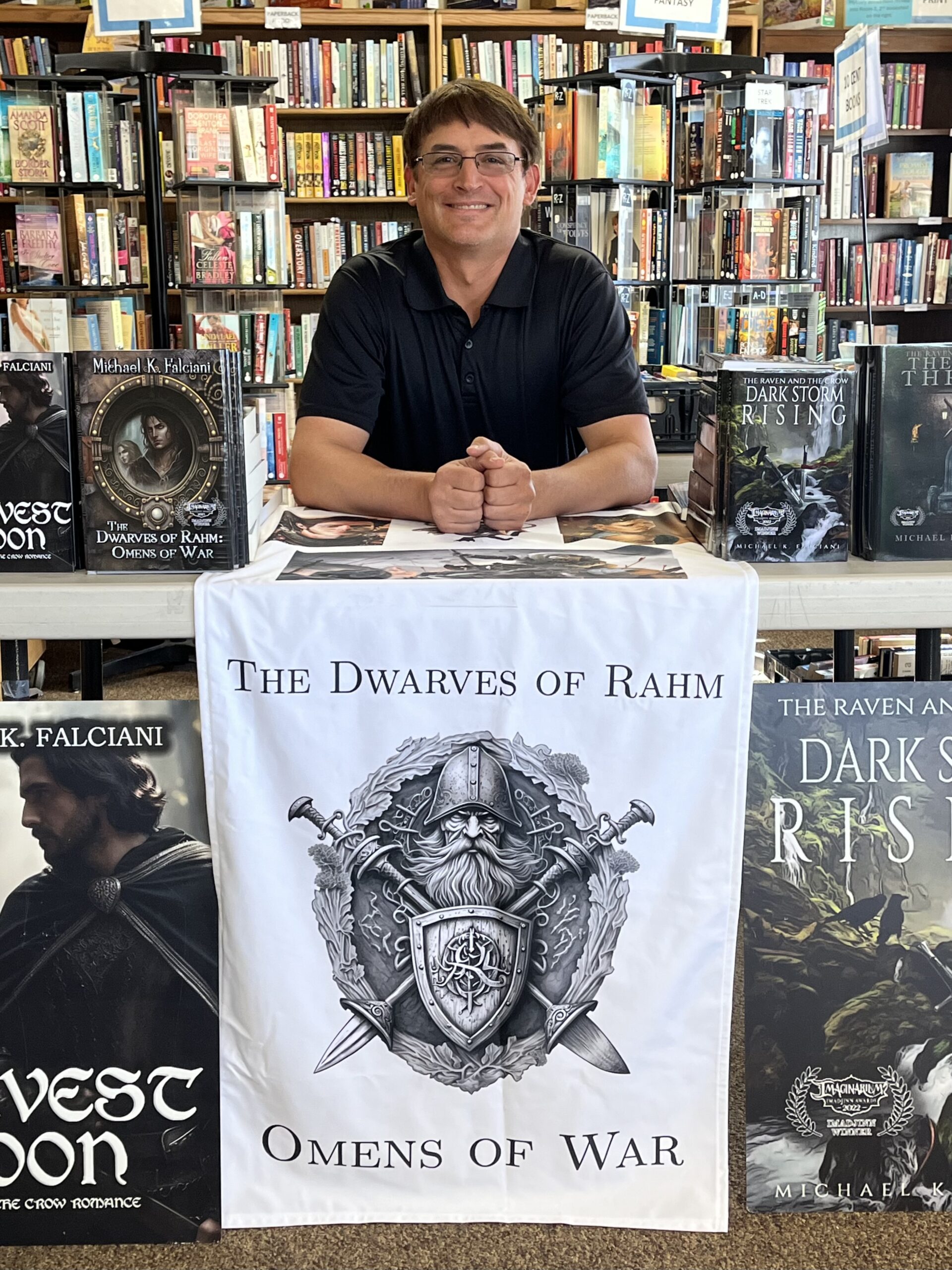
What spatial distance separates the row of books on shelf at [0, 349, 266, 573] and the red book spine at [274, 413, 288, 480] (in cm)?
347

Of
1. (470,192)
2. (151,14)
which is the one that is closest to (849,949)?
(470,192)

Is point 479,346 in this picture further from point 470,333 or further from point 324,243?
point 324,243

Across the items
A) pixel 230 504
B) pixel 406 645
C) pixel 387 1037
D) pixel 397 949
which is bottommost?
pixel 387 1037

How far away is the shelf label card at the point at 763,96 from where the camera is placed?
168 inches

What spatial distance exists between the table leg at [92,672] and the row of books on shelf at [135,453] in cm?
33

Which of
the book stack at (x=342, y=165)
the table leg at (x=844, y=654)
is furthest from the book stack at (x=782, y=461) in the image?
the book stack at (x=342, y=165)

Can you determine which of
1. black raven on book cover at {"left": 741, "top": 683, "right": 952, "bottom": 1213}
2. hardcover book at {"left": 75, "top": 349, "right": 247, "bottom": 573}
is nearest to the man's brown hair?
hardcover book at {"left": 75, "top": 349, "right": 247, "bottom": 573}

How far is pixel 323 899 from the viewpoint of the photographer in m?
1.38

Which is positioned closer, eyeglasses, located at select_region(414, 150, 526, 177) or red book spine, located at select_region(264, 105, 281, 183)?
eyeglasses, located at select_region(414, 150, 526, 177)

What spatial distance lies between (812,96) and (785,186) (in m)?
0.33

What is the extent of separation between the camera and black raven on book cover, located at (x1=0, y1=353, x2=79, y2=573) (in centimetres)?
138

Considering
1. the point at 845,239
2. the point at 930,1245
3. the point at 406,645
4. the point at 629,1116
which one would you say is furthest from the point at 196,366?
the point at 845,239

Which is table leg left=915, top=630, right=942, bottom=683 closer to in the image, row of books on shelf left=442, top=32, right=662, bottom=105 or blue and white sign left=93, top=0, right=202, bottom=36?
blue and white sign left=93, top=0, right=202, bottom=36

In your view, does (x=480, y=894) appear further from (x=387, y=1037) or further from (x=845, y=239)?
(x=845, y=239)
